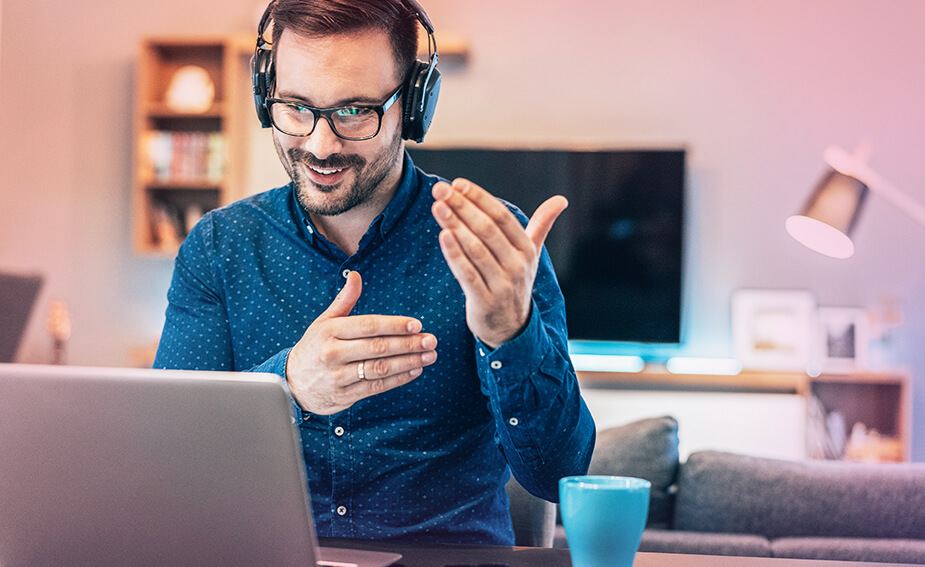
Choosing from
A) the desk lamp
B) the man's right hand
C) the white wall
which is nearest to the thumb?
the man's right hand

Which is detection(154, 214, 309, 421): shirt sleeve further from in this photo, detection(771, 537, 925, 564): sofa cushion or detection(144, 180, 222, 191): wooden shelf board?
detection(144, 180, 222, 191): wooden shelf board

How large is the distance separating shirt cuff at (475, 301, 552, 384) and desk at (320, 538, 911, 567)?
0.58 ft

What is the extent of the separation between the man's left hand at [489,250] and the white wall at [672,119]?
3362mm

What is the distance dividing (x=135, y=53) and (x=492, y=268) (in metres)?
4.19

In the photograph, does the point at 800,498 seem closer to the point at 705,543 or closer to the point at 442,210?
the point at 705,543

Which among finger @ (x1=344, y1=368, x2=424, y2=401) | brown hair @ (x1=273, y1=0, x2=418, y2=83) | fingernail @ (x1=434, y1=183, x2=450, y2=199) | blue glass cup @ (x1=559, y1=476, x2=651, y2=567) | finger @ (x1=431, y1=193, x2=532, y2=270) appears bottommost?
blue glass cup @ (x1=559, y1=476, x2=651, y2=567)

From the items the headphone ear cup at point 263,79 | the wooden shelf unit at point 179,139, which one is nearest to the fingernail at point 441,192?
the headphone ear cup at point 263,79

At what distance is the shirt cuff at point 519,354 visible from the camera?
1.03m

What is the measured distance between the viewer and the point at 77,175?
4676 mm

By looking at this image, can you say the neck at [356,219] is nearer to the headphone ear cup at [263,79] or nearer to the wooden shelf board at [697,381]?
the headphone ear cup at [263,79]

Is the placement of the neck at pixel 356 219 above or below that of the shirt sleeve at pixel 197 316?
above

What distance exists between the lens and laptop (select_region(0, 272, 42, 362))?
9.11 ft

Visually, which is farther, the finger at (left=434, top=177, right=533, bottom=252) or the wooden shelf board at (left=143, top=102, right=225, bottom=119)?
the wooden shelf board at (left=143, top=102, right=225, bottom=119)

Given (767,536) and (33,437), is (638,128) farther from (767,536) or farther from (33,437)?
(33,437)
